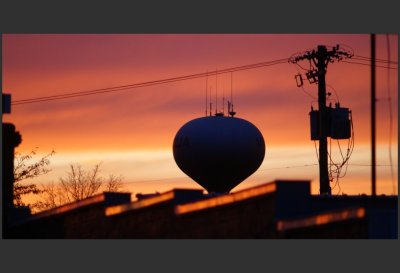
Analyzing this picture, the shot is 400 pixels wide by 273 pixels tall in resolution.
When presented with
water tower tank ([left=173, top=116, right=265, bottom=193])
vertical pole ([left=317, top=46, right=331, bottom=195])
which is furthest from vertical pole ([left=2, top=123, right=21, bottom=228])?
vertical pole ([left=317, top=46, right=331, bottom=195])

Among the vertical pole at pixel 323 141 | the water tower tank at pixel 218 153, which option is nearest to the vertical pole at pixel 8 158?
the water tower tank at pixel 218 153

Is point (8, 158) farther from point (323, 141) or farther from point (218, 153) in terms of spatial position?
point (323, 141)

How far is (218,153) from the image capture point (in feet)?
179

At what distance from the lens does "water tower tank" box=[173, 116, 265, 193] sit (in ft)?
179

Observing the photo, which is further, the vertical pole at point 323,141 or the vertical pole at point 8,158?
the vertical pole at point 323,141

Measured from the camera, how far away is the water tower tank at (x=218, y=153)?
5456 cm

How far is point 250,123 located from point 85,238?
24650 mm

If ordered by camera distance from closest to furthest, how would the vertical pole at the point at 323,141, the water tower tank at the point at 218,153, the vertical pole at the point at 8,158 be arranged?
the vertical pole at the point at 8,158 < the vertical pole at the point at 323,141 < the water tower tank at the point at 218,153

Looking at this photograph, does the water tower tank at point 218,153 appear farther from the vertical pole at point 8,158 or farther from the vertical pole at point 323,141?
the vertical pole at point 8,158

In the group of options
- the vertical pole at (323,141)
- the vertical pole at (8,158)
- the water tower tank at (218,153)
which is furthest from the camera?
the water tower tank at (218,153)

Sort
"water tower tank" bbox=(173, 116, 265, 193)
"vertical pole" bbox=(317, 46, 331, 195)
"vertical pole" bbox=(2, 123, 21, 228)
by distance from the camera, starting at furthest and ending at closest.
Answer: "water tower tank" bbox=(173, 116, 265, 193) < "vertical pole" bbox=(317, 46, 331, 195) < "vertical pole" bbox=(2, 123, 21, 228)

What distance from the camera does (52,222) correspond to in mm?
36375

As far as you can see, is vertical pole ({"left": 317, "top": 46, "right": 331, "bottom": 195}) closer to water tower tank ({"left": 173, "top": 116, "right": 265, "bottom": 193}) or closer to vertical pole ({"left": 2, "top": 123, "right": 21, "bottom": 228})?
water tower tank ({"left": 173, "top": 116, "right": 265, "bottom": 193})

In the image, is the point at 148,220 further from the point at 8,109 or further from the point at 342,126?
the point at 342,126
